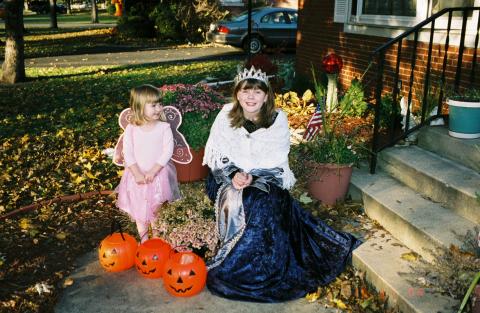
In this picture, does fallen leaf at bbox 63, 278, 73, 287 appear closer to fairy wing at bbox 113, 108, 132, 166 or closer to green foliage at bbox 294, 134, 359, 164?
fairy wing at bbox 113, 108, 132, 166

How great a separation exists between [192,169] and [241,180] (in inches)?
66.8

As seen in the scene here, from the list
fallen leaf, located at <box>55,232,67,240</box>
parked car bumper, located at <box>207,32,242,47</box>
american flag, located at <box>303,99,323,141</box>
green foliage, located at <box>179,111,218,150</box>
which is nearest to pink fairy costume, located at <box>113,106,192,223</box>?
fallen leaf, located at <box>55,232,67,240</box>

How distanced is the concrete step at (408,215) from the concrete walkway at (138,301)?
915 mm

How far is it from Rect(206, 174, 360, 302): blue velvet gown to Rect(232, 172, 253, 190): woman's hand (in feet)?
0.15

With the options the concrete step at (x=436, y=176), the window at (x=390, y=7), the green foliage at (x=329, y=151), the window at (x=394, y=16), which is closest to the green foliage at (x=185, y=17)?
the window at (x=394, y=16)

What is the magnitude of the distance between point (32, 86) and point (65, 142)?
544 centimetres

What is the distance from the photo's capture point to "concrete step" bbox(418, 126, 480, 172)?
452 centimetres

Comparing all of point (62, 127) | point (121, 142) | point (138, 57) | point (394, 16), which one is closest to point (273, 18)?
point (138, 57)

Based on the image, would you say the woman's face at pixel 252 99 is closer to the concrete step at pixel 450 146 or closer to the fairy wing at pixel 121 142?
the fairy wing at pixel 121 142

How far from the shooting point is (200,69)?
14.4 m

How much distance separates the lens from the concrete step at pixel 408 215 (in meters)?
3.73

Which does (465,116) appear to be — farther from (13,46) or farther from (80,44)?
(80,44)

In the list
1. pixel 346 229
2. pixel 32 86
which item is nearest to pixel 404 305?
pixel 346 229

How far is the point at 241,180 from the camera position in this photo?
390 centimetres
